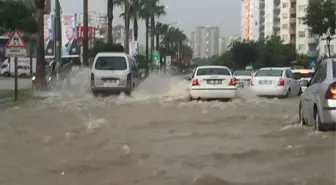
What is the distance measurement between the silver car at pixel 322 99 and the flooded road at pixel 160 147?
0.97 ft

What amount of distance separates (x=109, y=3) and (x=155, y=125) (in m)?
32.9

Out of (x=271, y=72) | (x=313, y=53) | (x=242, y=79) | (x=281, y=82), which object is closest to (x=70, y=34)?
(x=242, y=79)

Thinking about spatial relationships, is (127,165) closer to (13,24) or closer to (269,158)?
(269,158)

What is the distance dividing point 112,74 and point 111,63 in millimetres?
577

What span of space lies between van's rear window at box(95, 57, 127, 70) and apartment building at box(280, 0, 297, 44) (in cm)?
11487

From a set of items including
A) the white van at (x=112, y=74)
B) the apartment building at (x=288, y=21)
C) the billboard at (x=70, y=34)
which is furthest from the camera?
the apartment building at (x=288, y=21)

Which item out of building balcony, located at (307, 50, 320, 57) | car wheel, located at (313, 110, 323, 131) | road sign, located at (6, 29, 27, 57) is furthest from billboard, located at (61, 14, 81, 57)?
car wheel, located at (313, 110, 323, 131)

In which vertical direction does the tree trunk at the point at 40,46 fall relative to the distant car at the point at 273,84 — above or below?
above

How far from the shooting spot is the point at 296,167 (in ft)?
31.9

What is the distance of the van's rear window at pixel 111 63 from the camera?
27.9 metres

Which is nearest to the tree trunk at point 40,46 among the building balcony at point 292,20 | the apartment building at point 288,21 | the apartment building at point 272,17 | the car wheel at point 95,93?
the car wheel at point 95,93

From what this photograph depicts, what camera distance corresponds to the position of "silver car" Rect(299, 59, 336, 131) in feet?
39.7

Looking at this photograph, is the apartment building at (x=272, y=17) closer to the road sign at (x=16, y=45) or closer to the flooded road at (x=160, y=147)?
the road sign at (x=16, y=45)

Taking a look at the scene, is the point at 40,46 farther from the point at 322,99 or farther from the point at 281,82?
the point at 322,99
